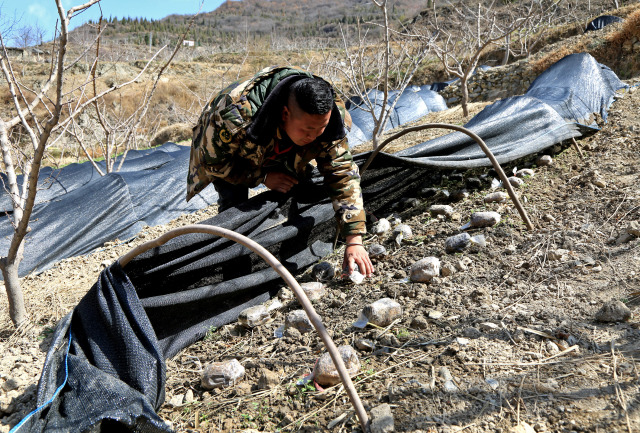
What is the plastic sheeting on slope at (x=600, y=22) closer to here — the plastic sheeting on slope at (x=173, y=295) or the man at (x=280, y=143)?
the plastic sheeting on slope at (x=173, y=295)

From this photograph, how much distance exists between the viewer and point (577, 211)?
259cm

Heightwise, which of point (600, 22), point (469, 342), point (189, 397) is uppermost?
point (600, 22)

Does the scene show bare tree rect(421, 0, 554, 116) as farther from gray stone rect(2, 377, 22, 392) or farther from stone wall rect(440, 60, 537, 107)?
gray stone rect(2, 377, 22, 392)

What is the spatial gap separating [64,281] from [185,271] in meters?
2.22

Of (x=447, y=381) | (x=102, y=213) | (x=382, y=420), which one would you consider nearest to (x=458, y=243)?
(x=447, y=381)

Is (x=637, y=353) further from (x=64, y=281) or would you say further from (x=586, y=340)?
(x=64, y=281)

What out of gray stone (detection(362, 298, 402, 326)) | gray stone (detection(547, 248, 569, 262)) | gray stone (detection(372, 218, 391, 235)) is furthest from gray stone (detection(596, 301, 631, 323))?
gray stone (detection(372, 218, 391, 235))

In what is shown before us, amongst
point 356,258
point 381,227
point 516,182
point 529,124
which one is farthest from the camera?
point 529,124

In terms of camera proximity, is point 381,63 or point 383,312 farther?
point 381,63

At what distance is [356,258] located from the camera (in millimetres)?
2168

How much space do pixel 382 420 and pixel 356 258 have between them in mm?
914

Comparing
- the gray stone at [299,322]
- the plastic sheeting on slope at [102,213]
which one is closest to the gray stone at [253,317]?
the gray stone at [299,322]

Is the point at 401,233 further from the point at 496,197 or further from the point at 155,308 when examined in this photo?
the point at 155,308

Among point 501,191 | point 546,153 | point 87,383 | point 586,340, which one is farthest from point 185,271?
point 546,153
